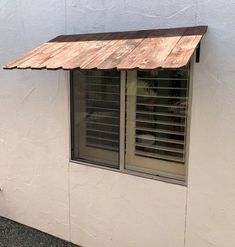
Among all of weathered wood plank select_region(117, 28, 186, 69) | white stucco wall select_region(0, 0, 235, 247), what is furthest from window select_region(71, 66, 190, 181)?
weathered wood plank select_region(117, 28, 186, 69)

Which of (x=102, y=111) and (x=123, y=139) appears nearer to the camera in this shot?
(x=123, y=139)

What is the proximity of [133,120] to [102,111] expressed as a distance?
20.8 inches

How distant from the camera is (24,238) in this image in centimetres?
577

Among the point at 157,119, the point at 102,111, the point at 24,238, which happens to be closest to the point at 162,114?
the point at 157,119

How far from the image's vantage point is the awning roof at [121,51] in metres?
3.51

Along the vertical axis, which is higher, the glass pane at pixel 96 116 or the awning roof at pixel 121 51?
the awning roof at pixel 121 51

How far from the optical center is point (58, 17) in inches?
202

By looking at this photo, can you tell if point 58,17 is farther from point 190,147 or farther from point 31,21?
point 190,147

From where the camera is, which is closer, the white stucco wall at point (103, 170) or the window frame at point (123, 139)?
the white stucco wall at point (103, 170)

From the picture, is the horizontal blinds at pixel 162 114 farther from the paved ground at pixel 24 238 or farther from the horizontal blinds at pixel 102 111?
the paved ground at pixel 24 238

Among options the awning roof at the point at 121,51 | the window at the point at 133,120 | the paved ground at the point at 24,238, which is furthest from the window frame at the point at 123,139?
the paved ground at the point at 24,238

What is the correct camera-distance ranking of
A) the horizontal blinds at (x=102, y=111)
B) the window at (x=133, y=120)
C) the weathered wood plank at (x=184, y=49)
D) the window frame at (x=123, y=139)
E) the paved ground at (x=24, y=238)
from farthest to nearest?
1. the paved ground at (x=24, y=238)
2. the horizontal blinds at (x=102, y=111)
3. the window at (x=133, y=120)
4. the window frame at (x=123, y=139)
5. the weathered wood plank at (x=184, y=49)

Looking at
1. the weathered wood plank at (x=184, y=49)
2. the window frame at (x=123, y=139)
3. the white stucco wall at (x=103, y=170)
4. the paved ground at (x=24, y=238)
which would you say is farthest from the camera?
the paved ground at (x=24, y=238)

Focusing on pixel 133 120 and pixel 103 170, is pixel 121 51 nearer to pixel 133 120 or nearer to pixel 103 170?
pixel 133 120
